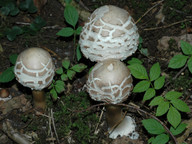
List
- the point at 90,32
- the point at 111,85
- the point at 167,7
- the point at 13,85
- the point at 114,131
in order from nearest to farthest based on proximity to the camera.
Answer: the point at 111,85 → the point at 90,32 → the point at 114,131 → the point at 13,85 → the point at 167,7

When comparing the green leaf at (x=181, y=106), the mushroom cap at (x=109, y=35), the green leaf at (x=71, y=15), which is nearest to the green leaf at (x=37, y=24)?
the green leaf at (x=71, y=15)

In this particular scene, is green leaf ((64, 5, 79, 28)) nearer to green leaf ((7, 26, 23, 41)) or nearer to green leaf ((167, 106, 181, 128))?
green leaf ((7, 26, 23, 41))

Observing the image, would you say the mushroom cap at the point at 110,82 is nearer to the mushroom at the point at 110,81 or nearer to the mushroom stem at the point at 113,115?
the mushroom at the point at 110,81

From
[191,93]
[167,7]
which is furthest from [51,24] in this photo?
[191,93]

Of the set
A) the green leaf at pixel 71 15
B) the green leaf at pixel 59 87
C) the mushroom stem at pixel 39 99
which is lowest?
the mushroom stem at pixel 39 99

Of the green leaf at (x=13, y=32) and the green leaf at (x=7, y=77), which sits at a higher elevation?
the green leaf at (x=13, y=32)

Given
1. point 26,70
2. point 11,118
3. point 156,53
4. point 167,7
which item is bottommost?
point 11,118

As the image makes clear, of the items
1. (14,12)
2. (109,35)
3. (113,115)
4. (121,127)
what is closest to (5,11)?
(14,12)

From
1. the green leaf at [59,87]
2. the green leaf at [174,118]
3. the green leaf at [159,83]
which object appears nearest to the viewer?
the green leaf at [174,118]

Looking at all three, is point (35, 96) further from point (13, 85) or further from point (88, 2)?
point (88, 2)
